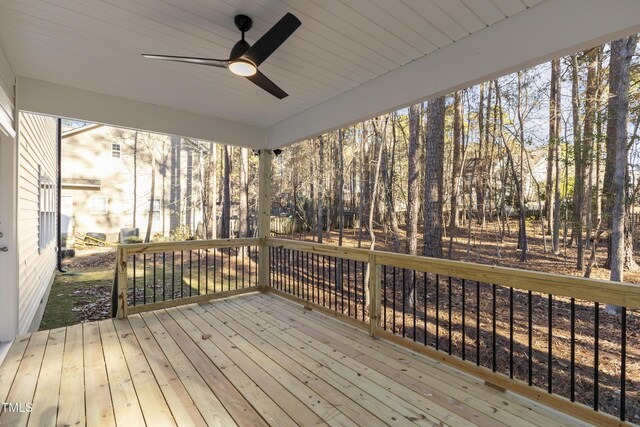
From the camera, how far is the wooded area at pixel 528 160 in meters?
6.04

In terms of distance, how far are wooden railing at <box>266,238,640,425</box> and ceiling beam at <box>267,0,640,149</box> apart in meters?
1.49

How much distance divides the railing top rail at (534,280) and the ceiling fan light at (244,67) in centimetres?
207

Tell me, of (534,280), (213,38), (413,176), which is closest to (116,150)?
(413,176)

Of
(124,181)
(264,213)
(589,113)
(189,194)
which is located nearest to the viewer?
(264,213)

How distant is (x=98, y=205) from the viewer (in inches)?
516

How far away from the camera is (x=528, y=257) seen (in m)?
9.92

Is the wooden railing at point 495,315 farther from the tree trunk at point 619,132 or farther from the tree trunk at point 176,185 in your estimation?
the tree trunk at point 176,185

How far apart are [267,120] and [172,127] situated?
53.4 inches

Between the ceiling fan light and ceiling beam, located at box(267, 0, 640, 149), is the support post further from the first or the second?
the ceiling fan light

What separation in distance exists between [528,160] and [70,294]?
13.4 m

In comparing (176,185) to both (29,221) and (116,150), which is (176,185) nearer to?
(116,150)

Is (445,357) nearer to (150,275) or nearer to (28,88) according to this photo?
(28,88)

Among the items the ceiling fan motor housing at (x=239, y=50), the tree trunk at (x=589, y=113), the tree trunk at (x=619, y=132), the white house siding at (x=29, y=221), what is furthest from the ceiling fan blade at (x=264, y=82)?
the tree trunk at (x=589, y=113)

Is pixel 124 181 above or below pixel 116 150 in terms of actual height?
below
